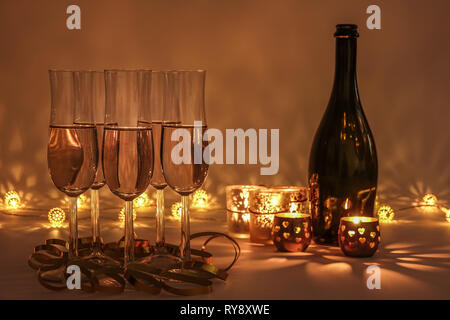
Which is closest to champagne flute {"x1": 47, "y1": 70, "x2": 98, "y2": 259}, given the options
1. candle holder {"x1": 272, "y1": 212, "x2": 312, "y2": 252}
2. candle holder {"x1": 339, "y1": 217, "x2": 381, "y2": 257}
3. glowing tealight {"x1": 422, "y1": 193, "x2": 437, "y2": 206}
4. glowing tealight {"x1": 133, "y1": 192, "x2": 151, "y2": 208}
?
candle holder {"x1": 272, "y1": 212, "x2": 312, "y2": 252}

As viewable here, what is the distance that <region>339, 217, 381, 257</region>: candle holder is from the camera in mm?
1496

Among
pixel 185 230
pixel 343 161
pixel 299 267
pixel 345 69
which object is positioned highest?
pixel 345 69

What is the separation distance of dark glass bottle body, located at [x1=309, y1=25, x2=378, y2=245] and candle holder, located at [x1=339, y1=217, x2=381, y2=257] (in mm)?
114

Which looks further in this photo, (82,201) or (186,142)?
(82,201)

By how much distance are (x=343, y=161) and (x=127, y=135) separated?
636 millimetres

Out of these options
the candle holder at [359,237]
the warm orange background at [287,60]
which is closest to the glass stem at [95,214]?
the candle holder at [359,237]

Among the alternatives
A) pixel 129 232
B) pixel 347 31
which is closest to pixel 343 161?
pixel 347 31

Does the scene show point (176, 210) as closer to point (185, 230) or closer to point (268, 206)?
point (268, 206)

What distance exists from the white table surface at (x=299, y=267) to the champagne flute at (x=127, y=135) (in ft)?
0.70

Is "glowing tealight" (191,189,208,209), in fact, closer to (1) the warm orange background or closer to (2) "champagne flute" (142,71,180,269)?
(1) the warm orange background

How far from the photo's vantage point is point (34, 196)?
2.46 meters

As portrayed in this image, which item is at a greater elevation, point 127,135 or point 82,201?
point 127,135

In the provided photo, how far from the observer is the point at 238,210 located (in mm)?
1775
